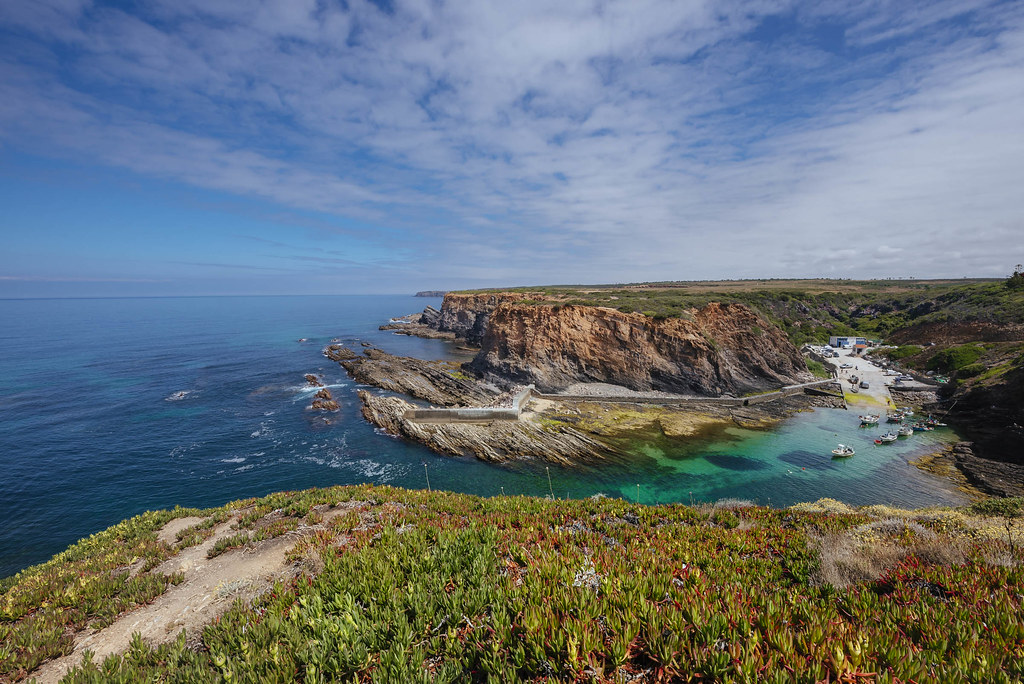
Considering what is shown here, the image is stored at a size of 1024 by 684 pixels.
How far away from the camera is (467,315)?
91.5 m

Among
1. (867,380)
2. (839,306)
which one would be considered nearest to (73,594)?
(867,380)

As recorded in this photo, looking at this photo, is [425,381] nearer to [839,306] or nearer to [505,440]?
[505,440]

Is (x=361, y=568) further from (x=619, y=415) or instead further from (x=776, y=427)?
(x=776, y=427)

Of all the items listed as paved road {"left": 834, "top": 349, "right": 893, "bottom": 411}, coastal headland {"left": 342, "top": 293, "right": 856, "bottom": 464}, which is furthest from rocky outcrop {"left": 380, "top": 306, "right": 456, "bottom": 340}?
paved road {"left": 834, "top": 349, "right": 893, "bottom": 411}

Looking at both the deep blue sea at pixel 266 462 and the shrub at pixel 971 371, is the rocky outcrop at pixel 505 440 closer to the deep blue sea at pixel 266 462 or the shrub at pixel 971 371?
the deep blue sea at pixel 266 462

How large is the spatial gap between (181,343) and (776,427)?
100643 mm

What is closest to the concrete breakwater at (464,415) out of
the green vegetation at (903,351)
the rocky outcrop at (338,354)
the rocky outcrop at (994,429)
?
the rocky outcrop at (338,354)

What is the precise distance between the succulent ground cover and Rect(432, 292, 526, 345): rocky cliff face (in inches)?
2631

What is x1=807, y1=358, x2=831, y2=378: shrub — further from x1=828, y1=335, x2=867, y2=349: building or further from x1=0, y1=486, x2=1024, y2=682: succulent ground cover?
x1=0, y1=486, x2=1024, y2=682: succulent ground cover

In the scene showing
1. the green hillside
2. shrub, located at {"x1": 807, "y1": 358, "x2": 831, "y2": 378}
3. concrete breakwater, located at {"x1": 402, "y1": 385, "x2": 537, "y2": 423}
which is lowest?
concrete breakwater, located at {"x1": 402, "y1": 385, "x2": 537, "y2": 423}

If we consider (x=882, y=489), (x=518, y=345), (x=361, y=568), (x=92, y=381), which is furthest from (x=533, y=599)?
(x=92, y=381)

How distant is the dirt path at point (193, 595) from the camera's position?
6426mm

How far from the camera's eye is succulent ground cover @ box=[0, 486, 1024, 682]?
11.8 ft

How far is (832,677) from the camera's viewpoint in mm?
3289
